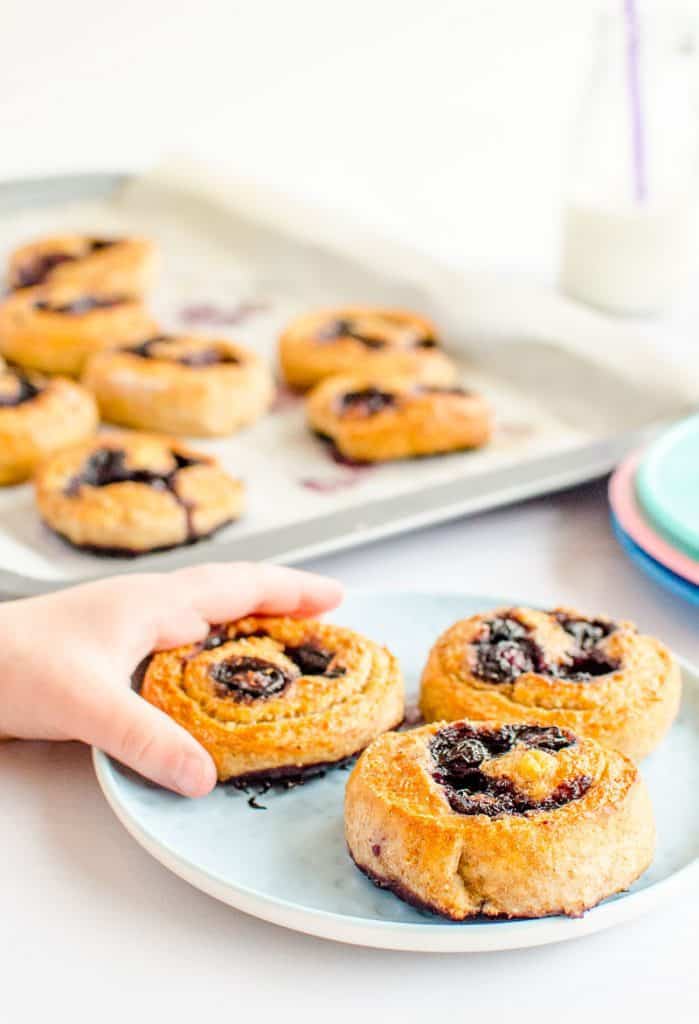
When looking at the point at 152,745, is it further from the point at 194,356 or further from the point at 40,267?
the point at 40,267

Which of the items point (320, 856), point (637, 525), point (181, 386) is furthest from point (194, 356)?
point (320, 856)

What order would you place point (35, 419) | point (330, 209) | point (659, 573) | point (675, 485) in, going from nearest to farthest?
point (659, 573) → point (675, 485) → point (35, 419) → point (330, 209)

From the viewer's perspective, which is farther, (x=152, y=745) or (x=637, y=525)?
(x=637, y=525)

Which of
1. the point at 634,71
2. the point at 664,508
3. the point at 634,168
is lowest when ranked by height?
the point at 664,508

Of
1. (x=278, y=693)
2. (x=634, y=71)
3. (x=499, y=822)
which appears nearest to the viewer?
(x=499, y=822)

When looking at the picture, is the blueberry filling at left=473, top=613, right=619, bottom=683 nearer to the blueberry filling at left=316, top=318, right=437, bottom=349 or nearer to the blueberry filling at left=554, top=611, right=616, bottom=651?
the blueberry filling at left=554, top=611, right=616, bottom=651

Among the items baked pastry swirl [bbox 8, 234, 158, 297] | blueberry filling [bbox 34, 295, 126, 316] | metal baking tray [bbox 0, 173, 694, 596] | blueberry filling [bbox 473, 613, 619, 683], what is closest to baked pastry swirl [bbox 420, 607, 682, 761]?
blueberry filling [bbox 473, 613, 619, 683]

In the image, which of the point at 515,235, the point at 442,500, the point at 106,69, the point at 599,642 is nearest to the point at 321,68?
the point at 106,69
